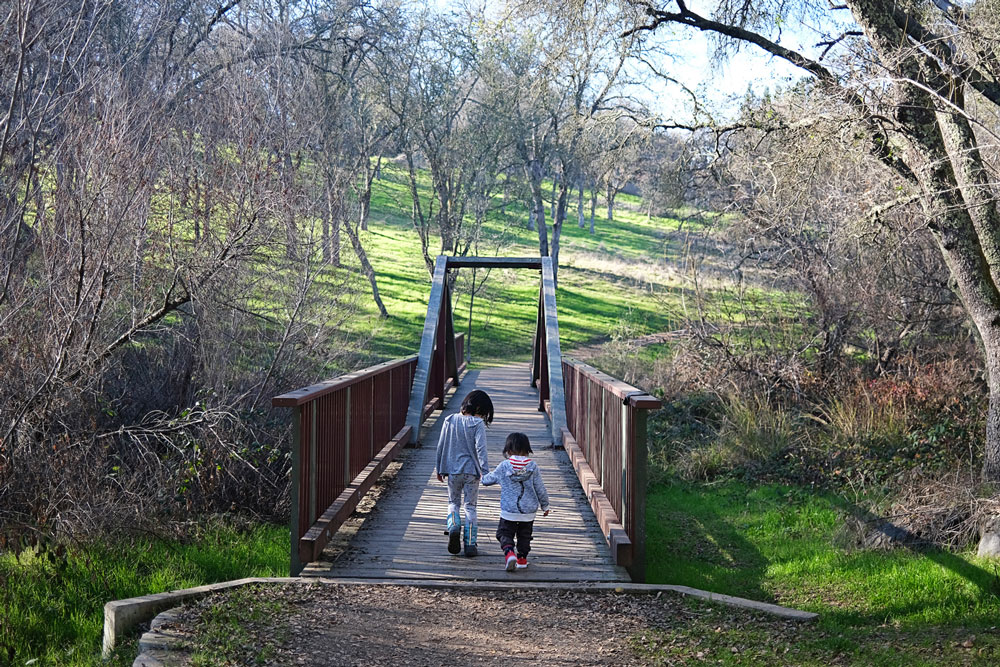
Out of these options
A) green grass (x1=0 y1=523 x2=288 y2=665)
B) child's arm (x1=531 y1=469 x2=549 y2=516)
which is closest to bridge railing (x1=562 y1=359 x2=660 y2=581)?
A: child's arm (x1=531 y1=469 x2=549 y2=516)

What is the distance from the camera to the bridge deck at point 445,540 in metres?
6.16

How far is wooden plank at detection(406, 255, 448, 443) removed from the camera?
11398 millimetres

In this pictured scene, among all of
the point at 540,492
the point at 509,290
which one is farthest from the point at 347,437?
the point at 509,290

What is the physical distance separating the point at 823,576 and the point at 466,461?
→ 3128 millimetres

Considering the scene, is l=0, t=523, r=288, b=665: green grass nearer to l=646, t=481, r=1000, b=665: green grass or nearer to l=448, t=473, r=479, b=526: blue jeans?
l=448, t=473, r=479, b=526: blue jeans

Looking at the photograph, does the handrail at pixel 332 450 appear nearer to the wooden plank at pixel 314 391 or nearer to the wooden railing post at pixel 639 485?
the wooden plank at pixel 314 391

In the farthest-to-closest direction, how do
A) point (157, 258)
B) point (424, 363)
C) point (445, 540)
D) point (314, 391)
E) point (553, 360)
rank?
point (553, 360) < point (424, 363) < point (157, 258) < point (445, 540) < point (314, 391)

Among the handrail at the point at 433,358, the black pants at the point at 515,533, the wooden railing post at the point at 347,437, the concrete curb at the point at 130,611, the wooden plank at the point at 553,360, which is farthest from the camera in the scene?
the handrail at the point at 433,358

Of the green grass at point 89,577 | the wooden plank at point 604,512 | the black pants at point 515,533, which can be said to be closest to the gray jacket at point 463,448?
the black pants at point 515,533

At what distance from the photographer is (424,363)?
12.3m

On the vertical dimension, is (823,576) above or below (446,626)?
below

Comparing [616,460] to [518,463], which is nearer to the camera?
[518,463]

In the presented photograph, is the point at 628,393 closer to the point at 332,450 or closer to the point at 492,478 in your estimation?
the point at 492,478

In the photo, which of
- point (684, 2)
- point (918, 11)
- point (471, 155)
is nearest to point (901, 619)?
point (918, 11)
